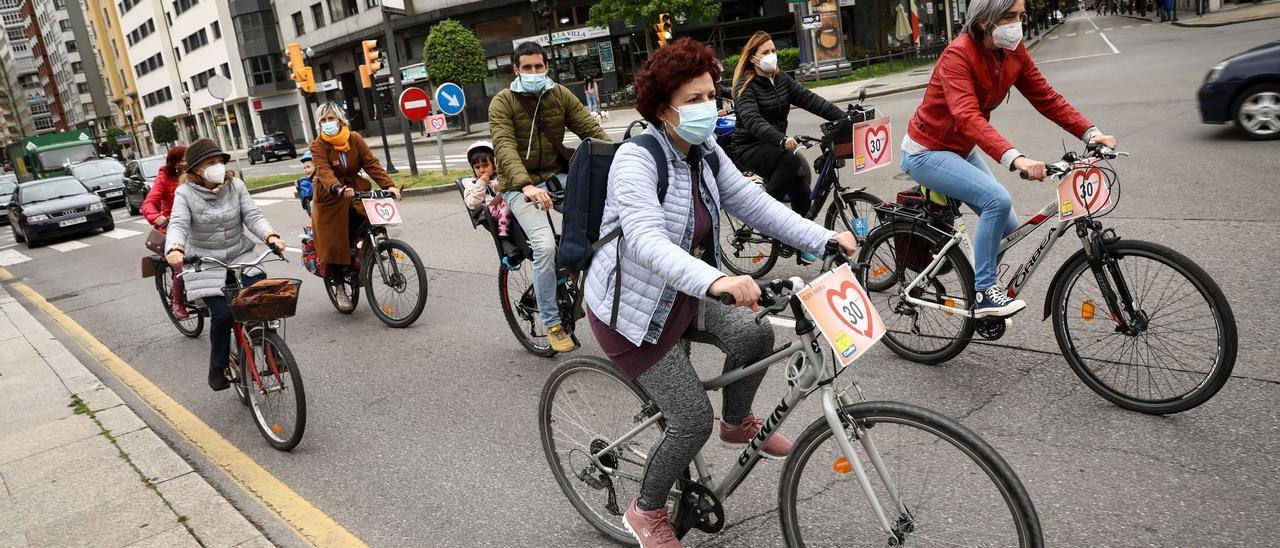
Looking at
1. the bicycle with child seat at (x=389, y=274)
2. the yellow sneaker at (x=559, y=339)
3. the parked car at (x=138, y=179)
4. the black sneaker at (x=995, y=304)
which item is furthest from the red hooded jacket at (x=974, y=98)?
the parked car at (x=138, y=179)

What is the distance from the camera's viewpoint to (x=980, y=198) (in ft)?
13.6

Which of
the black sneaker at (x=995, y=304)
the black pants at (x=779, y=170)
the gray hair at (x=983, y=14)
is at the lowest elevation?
the black sneaker at (x=995, y=304)

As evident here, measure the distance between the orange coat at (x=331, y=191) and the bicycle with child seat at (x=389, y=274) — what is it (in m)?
0.14

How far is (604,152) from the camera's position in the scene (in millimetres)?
2727

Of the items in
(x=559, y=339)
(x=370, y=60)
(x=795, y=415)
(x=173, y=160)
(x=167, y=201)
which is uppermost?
(x=370, y=60)

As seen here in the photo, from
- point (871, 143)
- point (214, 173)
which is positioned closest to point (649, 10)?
point (871, 143)

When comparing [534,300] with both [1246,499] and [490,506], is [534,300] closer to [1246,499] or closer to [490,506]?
[490,506]

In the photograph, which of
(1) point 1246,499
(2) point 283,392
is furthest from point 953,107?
(2) point 283,392

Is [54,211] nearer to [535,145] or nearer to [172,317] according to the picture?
[172,317]

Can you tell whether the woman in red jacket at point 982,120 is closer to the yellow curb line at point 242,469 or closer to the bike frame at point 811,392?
the bike frame at point 811,392

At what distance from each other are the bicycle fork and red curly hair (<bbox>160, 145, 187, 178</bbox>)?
21.4 ft

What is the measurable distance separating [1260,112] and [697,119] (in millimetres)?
9670

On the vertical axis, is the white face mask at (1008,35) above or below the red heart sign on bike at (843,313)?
above

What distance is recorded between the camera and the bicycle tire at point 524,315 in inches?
223
